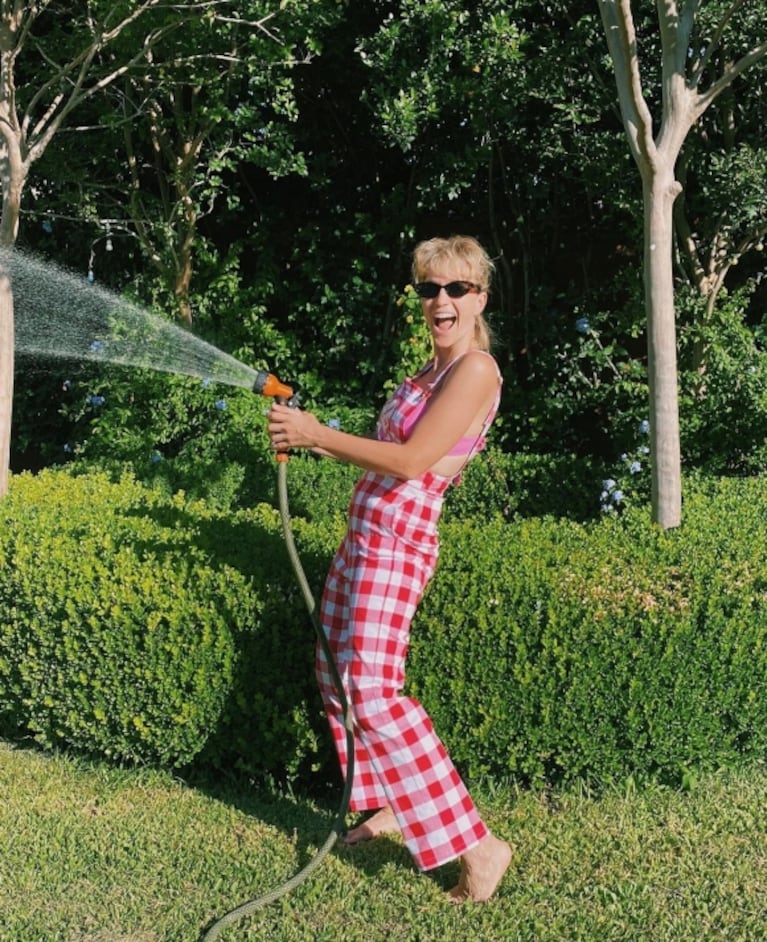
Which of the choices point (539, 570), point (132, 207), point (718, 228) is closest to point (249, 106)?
point (132, 207)

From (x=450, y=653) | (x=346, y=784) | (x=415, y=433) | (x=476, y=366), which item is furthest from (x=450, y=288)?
(x=346, y=784)

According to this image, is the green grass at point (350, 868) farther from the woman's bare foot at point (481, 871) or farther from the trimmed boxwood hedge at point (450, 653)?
the trimmed boxwood hedge at point (450, 653)

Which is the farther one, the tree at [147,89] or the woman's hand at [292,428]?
the tree at [147,89]

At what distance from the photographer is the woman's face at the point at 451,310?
10.1 feet

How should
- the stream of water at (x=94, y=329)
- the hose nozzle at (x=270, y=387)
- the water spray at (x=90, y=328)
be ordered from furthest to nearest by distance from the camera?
the stream of water at (x=94, y=329)
the water spray at (x=90, y=328)
the hose nozzle at (x=270, y=387)

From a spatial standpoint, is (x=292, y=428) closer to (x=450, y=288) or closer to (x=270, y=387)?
(x=270, y=387)

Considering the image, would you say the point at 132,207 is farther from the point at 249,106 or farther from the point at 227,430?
the point at 227,430

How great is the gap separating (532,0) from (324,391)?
306 centimetres

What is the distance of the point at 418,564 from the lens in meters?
3.09

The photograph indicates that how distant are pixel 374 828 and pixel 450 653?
0.63 meters

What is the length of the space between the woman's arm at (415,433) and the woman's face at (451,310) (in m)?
0.18

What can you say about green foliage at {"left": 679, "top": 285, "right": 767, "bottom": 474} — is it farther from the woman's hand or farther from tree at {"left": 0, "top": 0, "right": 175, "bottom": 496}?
the woman's hand

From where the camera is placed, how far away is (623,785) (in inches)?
146

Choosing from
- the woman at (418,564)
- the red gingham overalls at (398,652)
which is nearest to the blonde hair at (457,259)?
the woman at (418,564)
